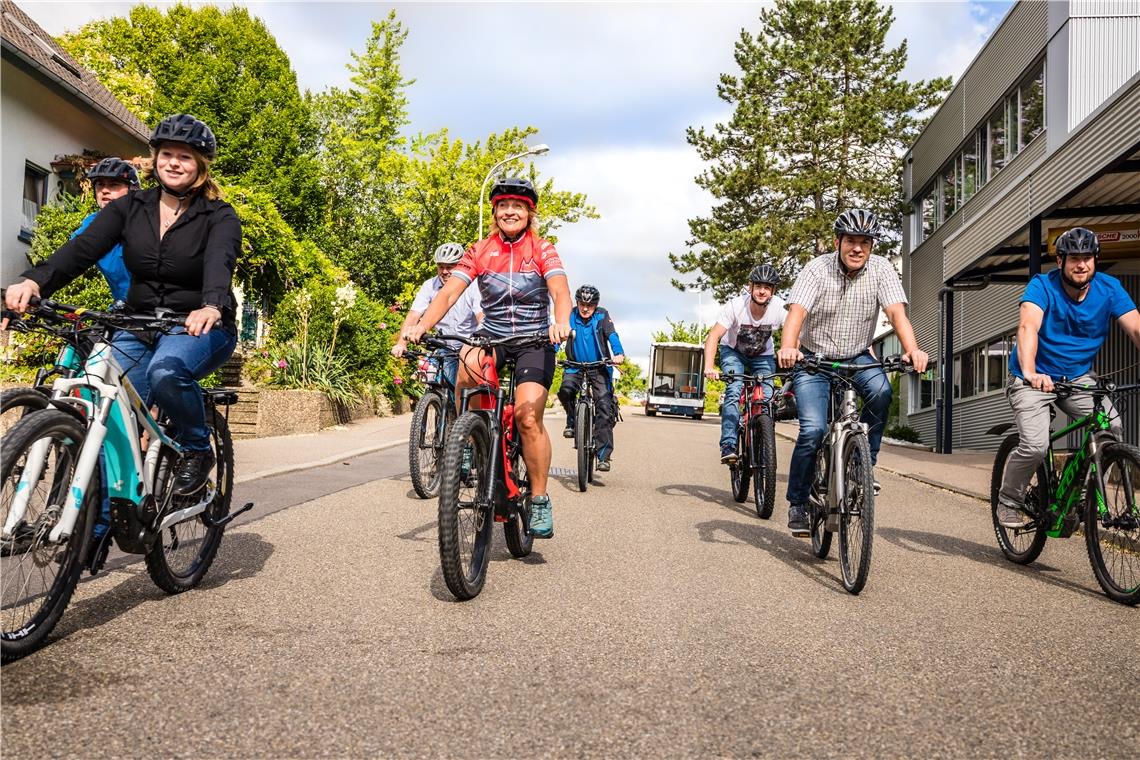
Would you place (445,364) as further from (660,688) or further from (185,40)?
(185,40)

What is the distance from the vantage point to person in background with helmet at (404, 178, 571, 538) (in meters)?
5.10

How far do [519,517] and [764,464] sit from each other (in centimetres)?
292

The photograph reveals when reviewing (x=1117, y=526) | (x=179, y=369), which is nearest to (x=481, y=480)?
(x=179, y=369)

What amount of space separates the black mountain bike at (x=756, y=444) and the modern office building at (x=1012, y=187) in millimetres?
5061

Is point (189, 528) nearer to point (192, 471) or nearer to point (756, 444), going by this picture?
point (192, 471)

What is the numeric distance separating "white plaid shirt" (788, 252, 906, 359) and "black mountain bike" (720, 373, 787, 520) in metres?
1.23

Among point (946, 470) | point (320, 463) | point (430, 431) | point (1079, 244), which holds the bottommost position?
point (946, 470)

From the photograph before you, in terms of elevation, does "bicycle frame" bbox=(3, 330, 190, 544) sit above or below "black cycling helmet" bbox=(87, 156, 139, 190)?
below

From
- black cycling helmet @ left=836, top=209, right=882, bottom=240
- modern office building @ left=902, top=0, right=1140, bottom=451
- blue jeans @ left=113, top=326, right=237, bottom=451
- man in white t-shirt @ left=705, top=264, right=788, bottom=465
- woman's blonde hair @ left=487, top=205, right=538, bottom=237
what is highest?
modern office building @ left=902, top=0, right=1140, bottom=451

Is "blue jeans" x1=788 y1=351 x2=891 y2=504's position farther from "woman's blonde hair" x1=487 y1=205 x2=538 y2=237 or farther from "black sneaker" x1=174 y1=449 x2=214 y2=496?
"black sneaker" x1=174 y1=449 x2=214 y2=496

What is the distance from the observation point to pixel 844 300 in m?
6.07

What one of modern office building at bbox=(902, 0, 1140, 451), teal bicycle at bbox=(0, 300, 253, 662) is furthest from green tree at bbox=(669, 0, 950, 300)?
teal bicycle at bbox=(0, 300, 253, 662)

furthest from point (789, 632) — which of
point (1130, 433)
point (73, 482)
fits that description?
point (1130, 433)

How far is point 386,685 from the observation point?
317 cm
